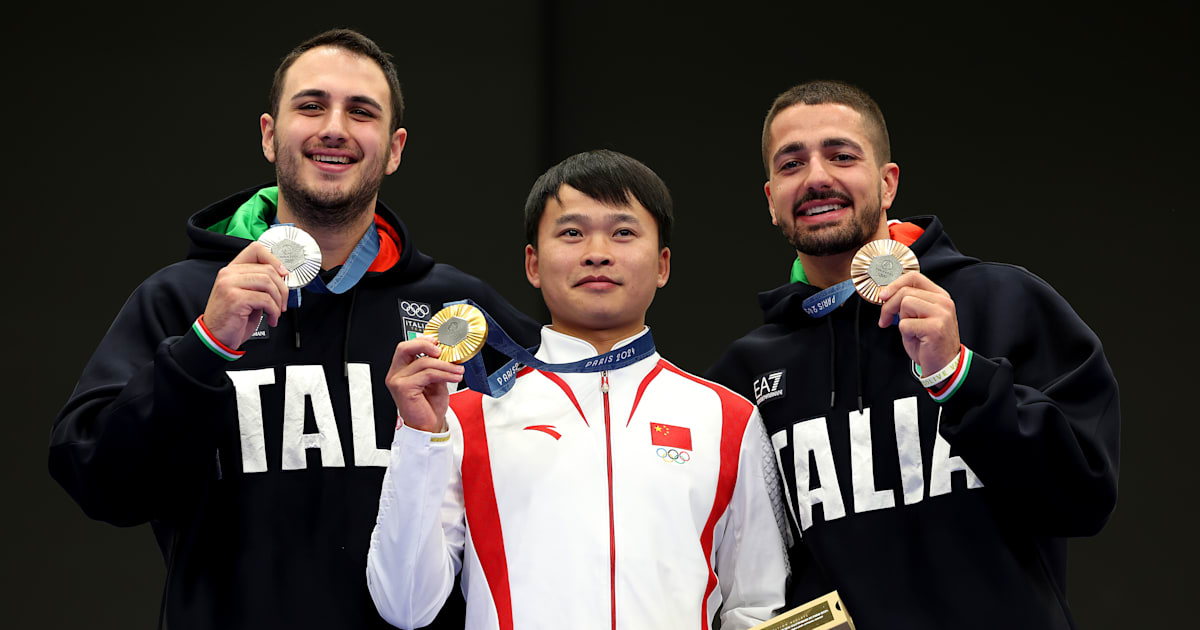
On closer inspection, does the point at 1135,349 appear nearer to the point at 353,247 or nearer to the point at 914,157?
the point at 914,157

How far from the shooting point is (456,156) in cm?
476

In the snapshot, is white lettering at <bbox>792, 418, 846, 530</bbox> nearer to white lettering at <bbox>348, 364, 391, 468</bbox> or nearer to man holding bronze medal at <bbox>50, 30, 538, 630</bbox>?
man holding bronze medal at <bbox>50, 30, 538, 630</bbox>

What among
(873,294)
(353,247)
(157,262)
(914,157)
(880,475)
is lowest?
(880,475)

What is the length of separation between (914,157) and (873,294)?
2418 mm

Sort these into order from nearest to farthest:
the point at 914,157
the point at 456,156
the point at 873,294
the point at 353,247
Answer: the point at 873,294, the point at 353,247, the point at 914,157, the point at 456,156

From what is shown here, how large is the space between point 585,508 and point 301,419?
0.65 meters

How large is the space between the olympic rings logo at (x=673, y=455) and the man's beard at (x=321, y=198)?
897 millimetres

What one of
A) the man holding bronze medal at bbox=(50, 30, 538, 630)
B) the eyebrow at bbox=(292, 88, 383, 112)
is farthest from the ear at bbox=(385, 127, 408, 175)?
the eyebrow at bbox=(292, 88, 383, 112)

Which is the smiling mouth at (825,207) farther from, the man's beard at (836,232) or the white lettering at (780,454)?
the white lettering at (780,454)

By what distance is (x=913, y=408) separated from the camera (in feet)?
7.89

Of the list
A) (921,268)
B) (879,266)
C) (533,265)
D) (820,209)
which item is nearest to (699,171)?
(820,209)

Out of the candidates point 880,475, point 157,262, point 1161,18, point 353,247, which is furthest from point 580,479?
point 1161,18

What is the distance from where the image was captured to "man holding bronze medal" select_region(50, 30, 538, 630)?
7.06ft

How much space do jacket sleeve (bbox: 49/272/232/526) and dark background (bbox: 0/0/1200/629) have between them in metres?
1.85
